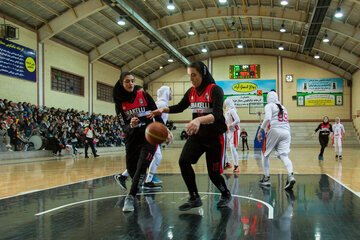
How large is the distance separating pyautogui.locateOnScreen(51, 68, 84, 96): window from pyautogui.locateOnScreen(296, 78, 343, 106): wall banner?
2160 centimetres

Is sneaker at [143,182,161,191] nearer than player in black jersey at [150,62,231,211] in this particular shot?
No

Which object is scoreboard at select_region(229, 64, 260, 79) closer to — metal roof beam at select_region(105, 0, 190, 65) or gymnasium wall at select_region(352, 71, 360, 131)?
metal roof beam at select_region(105, 0, 190, 65)

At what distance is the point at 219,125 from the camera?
4.54 meters

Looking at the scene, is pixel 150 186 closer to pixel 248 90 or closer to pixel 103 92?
pixel 103 92

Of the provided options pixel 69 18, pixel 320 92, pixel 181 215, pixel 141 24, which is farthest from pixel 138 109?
pixel 320 92

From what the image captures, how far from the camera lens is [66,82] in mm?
24219

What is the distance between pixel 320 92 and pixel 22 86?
27.6 metres

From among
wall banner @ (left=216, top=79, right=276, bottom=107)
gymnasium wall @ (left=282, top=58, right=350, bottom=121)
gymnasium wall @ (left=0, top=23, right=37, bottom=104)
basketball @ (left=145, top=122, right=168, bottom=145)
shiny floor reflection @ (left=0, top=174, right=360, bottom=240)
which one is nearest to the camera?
shiny floor reflection @ (left=0, top=174, right=360, bottom=240)

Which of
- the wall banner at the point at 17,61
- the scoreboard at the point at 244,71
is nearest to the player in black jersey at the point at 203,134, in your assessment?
the wall banner at the point at 17,61

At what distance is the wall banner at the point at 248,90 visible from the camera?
3447cm

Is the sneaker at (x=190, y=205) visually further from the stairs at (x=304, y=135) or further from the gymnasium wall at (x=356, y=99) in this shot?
the gymnasium wall at (x=356, y=99)

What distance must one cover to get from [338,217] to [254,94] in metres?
31.5

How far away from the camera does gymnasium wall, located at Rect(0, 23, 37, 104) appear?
18359mm

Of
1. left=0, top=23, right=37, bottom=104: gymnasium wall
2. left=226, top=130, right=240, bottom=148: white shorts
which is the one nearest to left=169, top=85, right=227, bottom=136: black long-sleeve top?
left=226, top=130, right=240, bottom=148: white shorts
